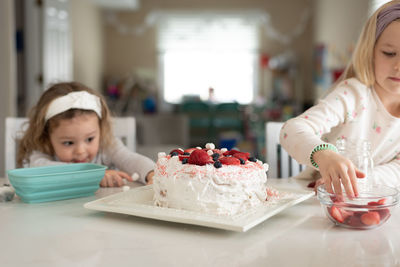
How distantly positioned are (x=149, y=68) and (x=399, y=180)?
6.37 metres

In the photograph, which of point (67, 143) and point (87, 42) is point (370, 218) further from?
point (87, 42)

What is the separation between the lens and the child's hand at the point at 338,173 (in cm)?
75

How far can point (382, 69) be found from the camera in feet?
3.91

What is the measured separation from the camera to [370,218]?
70cm

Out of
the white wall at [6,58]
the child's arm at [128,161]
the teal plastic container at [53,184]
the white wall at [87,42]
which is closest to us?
the teal plastic container at [53,184]

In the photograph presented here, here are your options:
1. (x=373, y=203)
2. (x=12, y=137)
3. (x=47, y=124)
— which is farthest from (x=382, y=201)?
(x=12, y=137)

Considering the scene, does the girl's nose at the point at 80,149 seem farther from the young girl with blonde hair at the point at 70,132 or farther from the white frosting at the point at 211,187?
the white frosting at the point at 211,187

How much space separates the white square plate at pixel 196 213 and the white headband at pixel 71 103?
0.56 metres

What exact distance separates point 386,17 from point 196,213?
838 millimetres

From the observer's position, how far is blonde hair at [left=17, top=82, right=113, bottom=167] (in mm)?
1414

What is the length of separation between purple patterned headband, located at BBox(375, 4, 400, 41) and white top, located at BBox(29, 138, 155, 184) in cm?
Result: 80

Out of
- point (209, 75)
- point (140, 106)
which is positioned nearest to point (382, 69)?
point (140, 106)

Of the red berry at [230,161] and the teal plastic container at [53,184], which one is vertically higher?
the red berry at [230,161]

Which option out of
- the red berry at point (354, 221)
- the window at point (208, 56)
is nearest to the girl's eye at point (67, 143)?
the red berry at point (354, 221)
